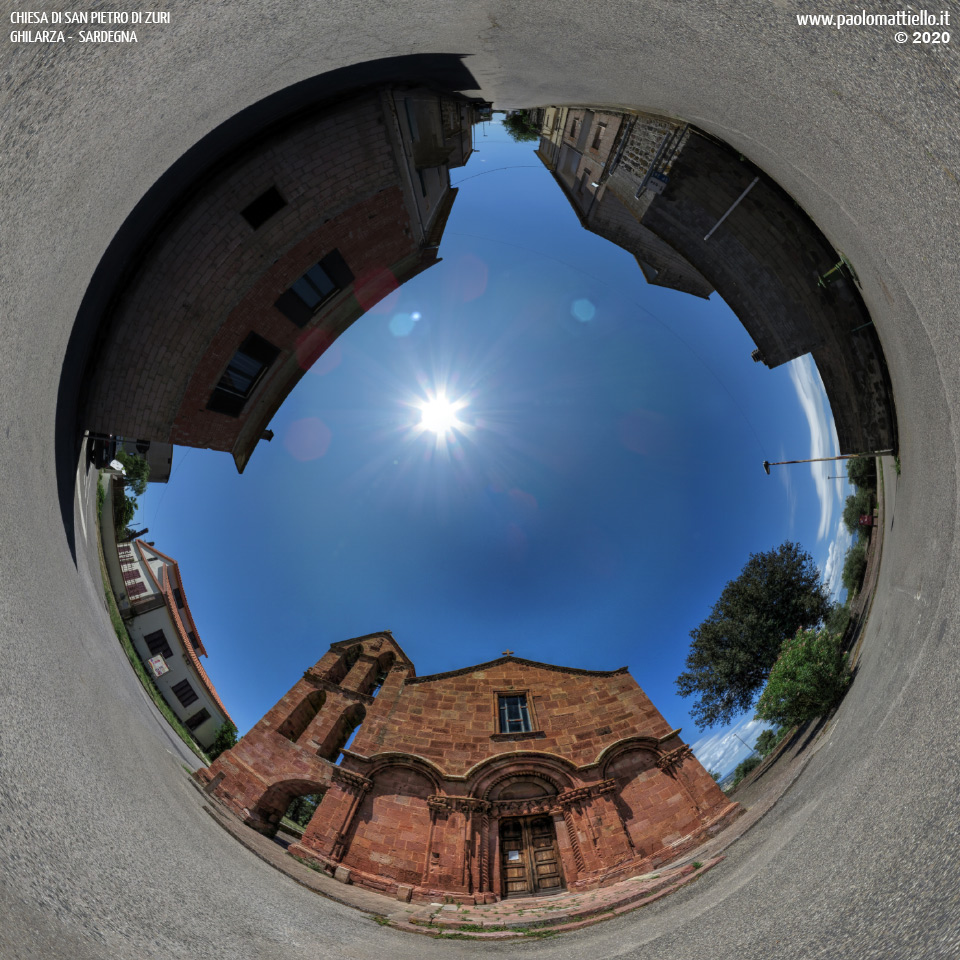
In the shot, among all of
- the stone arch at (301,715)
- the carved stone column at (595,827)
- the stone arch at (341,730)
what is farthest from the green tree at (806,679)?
the stone arch at (301,715)

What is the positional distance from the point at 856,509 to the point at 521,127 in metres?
10.8

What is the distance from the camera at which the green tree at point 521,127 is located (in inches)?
336

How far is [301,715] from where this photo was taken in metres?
10.8

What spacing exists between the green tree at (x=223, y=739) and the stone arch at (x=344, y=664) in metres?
2.43

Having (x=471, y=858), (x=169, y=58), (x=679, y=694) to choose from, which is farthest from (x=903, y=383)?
(x=471, y=858)

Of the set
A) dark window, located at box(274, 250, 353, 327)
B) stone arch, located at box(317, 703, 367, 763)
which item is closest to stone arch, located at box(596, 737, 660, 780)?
stone arch, located at box(317, 703, 367, 763)

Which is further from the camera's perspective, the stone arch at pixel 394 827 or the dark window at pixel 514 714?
the dark window at pixel 514 714

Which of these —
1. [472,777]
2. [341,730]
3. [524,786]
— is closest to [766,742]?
[524,786]

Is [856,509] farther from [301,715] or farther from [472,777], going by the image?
[301,715]

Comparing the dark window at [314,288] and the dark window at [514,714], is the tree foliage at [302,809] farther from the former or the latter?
the dark window at [314,288]

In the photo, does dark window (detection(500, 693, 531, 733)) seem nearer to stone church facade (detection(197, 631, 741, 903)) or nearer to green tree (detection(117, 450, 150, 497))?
stone church facade (detection(197, 631, 741, 903))

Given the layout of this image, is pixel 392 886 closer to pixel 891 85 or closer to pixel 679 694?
pixel 679 694

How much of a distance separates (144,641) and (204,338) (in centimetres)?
637

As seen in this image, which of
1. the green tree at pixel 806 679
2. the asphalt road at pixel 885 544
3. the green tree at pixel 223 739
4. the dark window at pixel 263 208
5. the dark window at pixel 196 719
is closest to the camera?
the asphalt road at pixel 885 544
